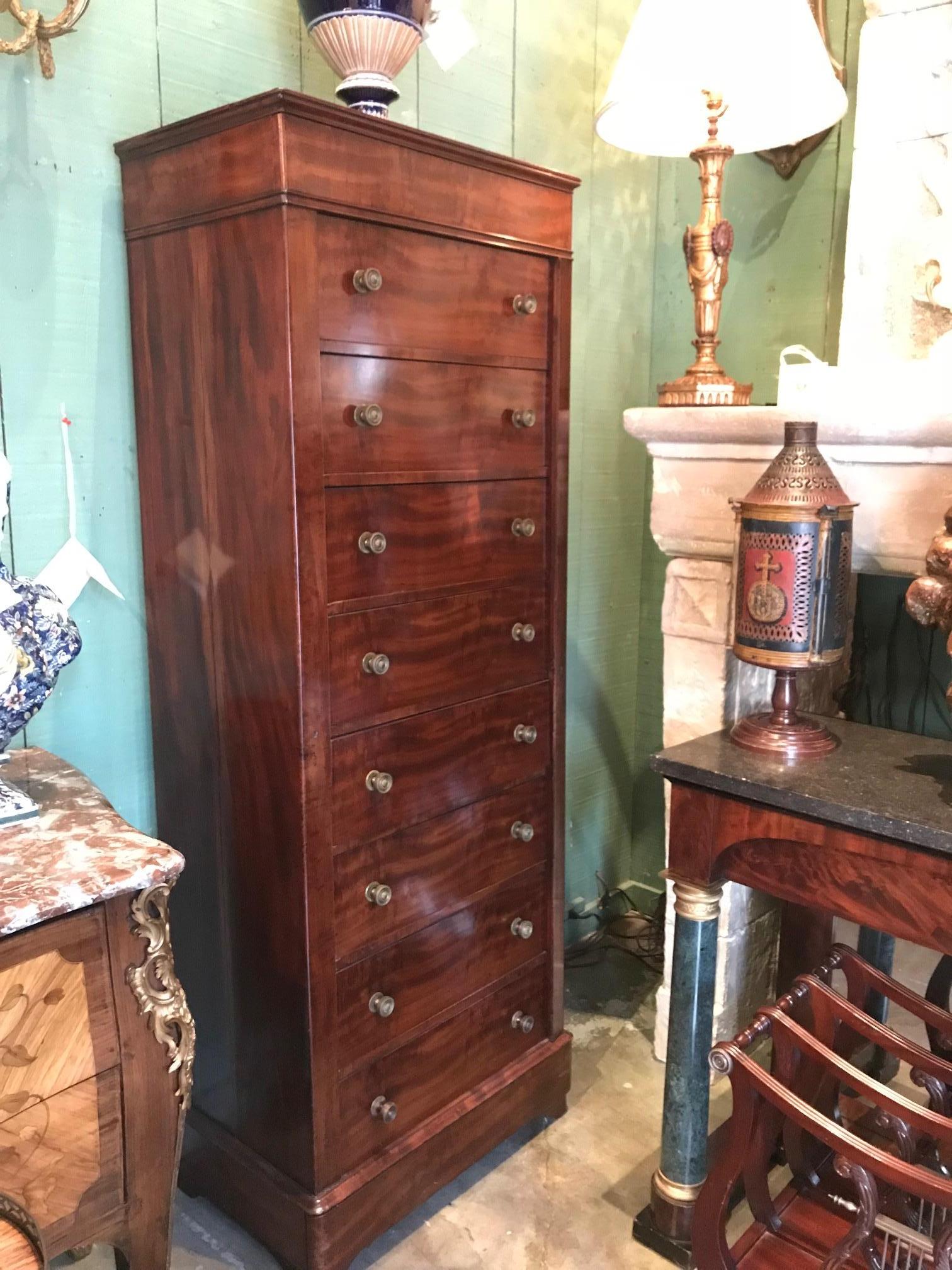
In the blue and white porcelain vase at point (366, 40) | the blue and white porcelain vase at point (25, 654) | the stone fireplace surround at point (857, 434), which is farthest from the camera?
the stone fireplace surround at point (857, 434)

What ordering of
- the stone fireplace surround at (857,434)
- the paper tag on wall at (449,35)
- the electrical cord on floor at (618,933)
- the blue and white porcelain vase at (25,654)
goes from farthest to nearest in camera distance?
the electrical cord on floor at (618,933) → the paper tag on wall at (449,35) → the stone fireplace surround at (857,434) → the blue and white porcelain vase at (25,654)

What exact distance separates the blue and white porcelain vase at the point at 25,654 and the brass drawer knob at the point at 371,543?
1.29ft

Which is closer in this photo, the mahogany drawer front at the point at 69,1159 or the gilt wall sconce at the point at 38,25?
the mahogany drawer front at the point at 69,1159

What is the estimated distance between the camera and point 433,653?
1.58m

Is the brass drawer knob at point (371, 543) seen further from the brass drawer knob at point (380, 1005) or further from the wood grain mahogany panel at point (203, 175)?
the brass drawer knob at point (380, 1005)

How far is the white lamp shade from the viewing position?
1.71m

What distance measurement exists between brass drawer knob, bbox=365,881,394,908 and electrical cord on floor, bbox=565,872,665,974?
1.04 metres

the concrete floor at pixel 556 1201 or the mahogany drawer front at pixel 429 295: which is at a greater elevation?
the mahogany drawer front at pixel 429 295

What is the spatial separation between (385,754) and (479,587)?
0.31 meters

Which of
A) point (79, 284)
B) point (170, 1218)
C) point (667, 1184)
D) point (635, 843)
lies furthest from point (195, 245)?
point (635, 843)

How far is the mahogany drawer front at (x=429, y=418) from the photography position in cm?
140

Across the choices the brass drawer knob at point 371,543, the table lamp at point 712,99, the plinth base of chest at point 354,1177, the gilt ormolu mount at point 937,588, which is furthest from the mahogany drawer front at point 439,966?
the table lamp at point 712,99

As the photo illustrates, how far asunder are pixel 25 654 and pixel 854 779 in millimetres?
1074

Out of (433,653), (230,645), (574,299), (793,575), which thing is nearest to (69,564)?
(230,645)
